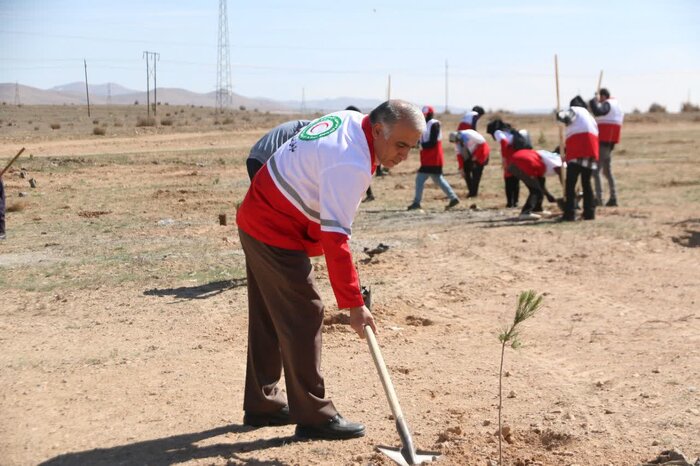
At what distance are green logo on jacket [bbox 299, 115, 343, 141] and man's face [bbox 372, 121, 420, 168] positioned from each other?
0.75 ft

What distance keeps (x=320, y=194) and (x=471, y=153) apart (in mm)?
11859

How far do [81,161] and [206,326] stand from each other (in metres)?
15.6

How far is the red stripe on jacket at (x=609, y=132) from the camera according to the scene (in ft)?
45.3

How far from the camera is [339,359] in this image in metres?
6.32

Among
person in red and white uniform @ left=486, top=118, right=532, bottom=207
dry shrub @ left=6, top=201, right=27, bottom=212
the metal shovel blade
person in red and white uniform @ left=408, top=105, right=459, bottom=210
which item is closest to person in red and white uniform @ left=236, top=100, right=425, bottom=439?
the metal shovel blade

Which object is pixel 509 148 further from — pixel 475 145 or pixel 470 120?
pixel 470 120

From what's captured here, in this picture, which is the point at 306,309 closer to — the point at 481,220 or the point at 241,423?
the point at 241,423

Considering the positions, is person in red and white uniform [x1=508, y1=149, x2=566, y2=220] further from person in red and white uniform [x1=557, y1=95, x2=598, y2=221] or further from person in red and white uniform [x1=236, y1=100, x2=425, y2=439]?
person in red and white uniform [x1=236, y1=100, x2=425, y2=439]

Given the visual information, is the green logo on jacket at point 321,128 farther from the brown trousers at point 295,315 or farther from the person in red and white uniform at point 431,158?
the person in red and white uniform at point 431,158

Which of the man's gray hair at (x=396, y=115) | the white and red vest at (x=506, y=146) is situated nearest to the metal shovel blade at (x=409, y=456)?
the man's gray hair at (x=396, y=115)

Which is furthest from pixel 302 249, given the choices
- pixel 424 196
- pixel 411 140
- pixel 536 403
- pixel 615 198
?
pixel 424 196

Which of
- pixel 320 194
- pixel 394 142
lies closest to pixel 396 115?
pixel 394 142

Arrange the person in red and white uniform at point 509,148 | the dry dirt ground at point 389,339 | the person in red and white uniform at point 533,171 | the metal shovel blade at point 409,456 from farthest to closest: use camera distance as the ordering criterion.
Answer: the person in red and white uniform at point 509,148, the person in red and white uniform at point 533,171, the dry dirt ground at point 389,339, the metal shovel blade at point 409,456

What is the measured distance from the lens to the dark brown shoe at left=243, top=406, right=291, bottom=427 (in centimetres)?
499
